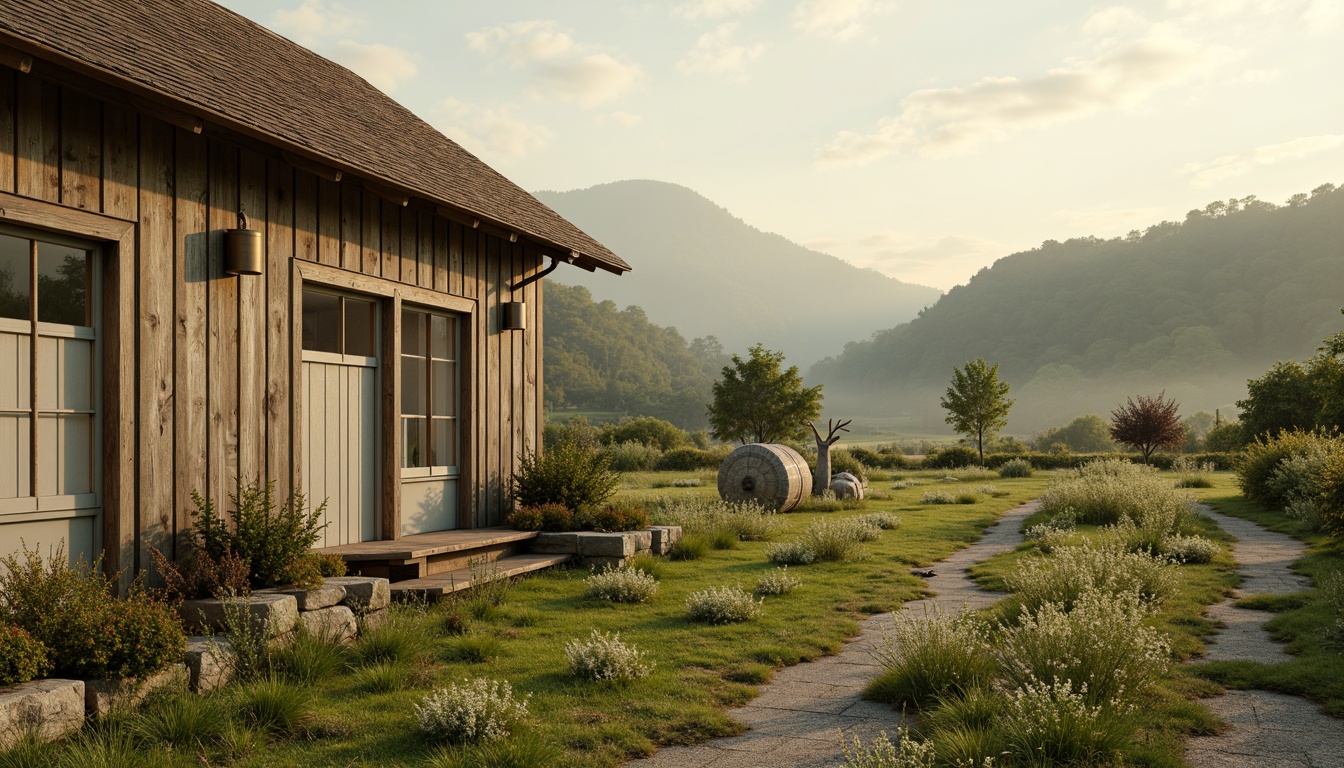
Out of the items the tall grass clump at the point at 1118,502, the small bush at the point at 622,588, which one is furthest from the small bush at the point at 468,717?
the tall grass clump at the point at 1118,502

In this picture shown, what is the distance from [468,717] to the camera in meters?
4.75

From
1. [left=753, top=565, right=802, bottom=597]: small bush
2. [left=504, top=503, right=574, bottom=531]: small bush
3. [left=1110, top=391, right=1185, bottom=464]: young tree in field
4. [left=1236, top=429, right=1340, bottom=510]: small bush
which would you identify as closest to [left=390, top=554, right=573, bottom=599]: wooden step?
[left=504, top=503, right=574, bottom=531]: small bush

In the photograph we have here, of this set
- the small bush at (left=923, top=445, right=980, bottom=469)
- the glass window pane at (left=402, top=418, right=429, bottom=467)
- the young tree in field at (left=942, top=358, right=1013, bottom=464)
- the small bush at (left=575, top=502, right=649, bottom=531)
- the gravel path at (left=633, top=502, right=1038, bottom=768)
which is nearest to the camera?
the gravel path at (left=633, top=502, right=1038, bottom=768)

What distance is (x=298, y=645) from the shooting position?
6145 mm

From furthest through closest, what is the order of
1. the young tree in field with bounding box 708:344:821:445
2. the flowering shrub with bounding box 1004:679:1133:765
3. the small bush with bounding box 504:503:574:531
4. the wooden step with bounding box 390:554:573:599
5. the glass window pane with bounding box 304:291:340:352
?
the young tree in field with bounding box 708:344:821:445, the small bush with bounding box 504:503:574:531, the glass window pane with bounding box 304:291:340:352, the wooden step with bounding box 390:554:573:599, the flowering shrub with bounding box 1004:679:1133:765

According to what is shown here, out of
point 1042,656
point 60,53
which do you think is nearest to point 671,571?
point 1042,656

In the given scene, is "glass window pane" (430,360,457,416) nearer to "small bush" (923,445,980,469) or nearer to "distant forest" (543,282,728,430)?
"small bush" (923,445,980,469)

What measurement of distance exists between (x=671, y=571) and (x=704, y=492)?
11475mm

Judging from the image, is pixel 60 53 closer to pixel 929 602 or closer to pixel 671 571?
pixel 671 571

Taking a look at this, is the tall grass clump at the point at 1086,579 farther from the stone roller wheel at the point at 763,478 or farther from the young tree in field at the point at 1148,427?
the young tree in field at the point at 1148,427

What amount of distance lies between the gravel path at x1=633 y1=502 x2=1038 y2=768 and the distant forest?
8145 centimetres

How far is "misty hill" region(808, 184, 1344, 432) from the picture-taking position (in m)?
111

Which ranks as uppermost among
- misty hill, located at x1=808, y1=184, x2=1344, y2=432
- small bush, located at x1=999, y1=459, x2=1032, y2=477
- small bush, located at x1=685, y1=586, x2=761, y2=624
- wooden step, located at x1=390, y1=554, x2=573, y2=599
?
misty hill, located at x1=808, y1=184, x2=1344, y2=432

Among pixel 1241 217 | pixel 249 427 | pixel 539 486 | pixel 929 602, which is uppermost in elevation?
pixel 1241 217
